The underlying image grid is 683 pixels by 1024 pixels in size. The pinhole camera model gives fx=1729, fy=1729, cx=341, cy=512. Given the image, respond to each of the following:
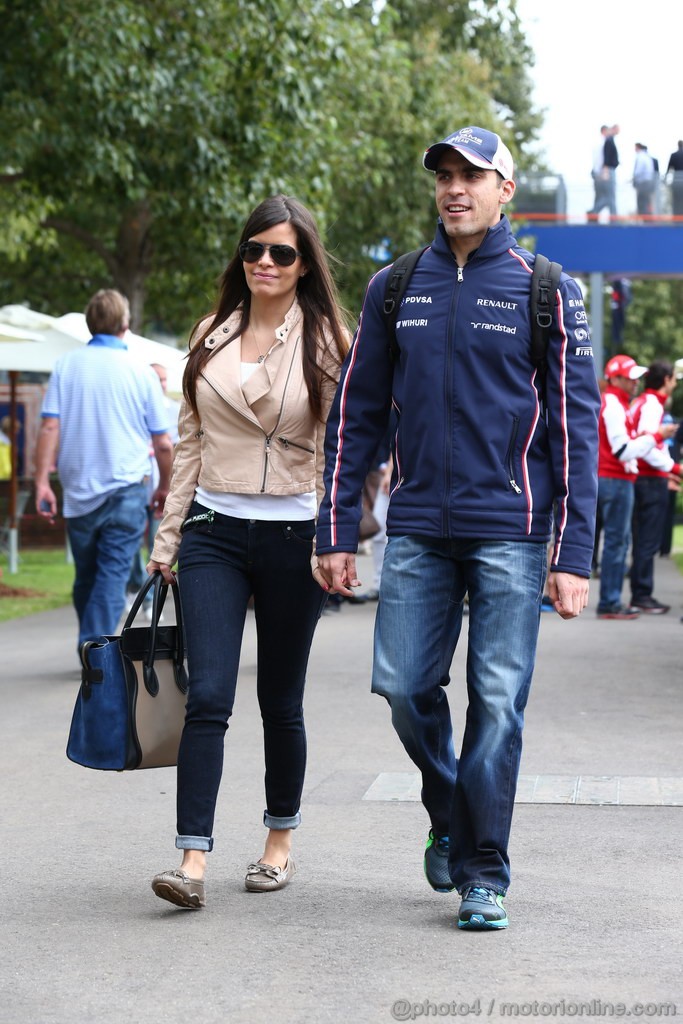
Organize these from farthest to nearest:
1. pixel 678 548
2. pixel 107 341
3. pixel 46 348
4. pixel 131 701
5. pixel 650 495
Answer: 1. pixel 678 548
2. pixel 46 348
3. pixel 650 495
4. pixel 107 341
5. pixel 131 701

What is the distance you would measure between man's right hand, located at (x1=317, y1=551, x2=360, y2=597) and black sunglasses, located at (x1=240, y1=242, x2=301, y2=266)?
0.89 m

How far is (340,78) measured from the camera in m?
23.3

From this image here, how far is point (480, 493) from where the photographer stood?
433 cm

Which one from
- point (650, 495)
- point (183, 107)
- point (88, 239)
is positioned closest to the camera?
point (650, 495)

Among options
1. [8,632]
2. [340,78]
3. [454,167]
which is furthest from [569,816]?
[340,78]

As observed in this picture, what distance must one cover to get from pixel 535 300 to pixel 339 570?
857 mm

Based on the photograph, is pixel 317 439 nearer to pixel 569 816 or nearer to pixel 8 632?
pixel 569 816

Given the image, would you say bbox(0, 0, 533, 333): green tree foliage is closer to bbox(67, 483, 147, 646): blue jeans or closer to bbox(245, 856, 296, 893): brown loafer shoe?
bbox(67, 483, 147, 646): blue jeans

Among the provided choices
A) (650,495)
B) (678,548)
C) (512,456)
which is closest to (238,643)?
(512,456)

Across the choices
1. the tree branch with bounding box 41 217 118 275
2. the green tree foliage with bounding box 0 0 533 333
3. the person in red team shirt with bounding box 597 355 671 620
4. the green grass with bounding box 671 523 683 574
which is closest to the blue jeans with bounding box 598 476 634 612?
the person in red team shirt with bounding box 597 355 671 620

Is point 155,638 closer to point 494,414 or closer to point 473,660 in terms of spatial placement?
point 473,660

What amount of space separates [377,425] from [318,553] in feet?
1.23

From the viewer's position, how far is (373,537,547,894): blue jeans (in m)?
4.35

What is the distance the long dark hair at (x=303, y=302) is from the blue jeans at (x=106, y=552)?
403 cm
